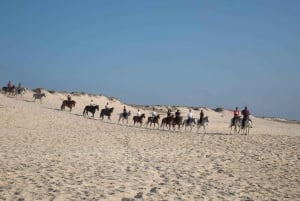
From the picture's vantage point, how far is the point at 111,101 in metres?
62.6

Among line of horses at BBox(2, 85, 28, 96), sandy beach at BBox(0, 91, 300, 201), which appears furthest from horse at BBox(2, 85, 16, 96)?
sandy beach at BBox(0, 91, 300, 201)

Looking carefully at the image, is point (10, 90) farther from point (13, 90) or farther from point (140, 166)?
point (140, 166)

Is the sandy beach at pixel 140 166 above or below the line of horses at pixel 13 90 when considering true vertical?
below

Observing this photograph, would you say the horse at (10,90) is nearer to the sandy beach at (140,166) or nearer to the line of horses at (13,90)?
the line of horses at (13,90)

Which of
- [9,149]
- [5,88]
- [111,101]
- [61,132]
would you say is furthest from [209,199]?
[111,101]

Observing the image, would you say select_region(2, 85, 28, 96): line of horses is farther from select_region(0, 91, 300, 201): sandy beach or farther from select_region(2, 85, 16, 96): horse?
select_region(0, 91, 300, 201): sandy beach

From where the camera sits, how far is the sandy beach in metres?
10.1

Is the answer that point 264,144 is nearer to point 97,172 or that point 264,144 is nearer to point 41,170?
point 97,172

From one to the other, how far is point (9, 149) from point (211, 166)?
28.2ft

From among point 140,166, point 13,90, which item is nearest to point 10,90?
point 13,90

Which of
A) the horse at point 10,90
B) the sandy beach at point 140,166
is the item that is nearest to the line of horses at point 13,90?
the horse at point 10,90

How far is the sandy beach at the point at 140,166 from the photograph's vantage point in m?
10.1

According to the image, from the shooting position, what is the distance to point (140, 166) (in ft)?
45.4

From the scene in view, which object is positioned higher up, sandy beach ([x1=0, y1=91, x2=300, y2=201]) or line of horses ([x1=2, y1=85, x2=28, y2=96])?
line of horses ([x1=2, y1=85, x2=28, y2=96])
